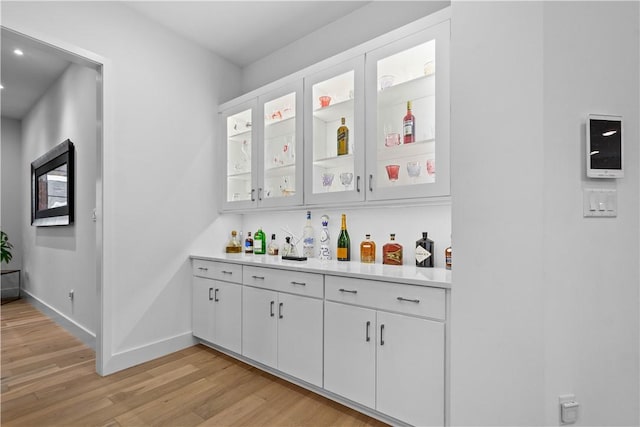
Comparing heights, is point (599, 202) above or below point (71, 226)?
above

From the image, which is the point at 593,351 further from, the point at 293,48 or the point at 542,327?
the point at 293,48

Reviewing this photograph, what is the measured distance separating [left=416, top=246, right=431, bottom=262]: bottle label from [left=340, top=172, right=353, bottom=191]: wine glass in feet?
2.07

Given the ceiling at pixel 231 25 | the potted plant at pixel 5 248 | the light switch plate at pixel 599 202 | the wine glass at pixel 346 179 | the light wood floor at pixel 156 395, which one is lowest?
the light wood floor at pixel 156 395

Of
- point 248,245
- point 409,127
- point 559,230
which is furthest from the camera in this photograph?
point 248,245

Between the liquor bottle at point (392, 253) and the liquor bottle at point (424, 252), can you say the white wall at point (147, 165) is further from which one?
the liquor bottle at point (424, 252)

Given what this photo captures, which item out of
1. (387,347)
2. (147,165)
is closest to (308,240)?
(387,347)

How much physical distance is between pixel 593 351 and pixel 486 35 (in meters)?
1.46

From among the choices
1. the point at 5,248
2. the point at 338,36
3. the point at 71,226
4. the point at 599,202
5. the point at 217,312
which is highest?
the point at 338,36

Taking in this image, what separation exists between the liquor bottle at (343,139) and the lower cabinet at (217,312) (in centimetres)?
130

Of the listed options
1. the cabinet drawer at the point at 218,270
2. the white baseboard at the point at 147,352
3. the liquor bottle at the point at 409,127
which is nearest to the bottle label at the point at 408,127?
the liquor bottle at the point at 409,127

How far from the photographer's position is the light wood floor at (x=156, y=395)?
1.81 m

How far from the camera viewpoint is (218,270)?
8.82 feet

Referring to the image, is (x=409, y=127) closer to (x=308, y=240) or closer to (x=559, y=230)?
(x=559, y=230)

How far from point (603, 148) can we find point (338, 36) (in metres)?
2.04
